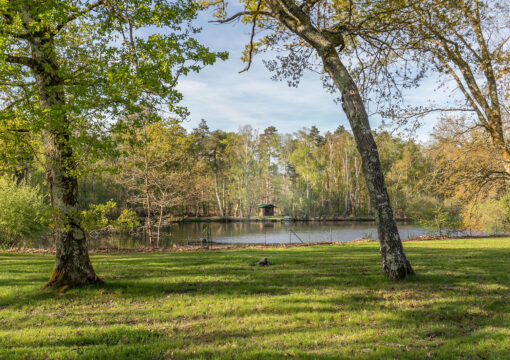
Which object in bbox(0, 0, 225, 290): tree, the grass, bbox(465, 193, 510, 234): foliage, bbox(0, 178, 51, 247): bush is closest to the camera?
the grass


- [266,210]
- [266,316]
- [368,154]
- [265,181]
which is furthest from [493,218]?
[265,181]

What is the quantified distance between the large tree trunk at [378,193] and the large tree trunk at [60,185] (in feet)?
22.5

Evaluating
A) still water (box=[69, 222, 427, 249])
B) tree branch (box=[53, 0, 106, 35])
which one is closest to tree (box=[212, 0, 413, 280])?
tree branch (box=[53, 0, 106, 35])

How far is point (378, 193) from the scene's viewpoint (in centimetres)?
738

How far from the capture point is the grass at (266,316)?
4.11m

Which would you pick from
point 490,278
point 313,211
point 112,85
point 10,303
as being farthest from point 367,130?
point 313,211

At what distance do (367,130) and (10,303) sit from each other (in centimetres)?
883

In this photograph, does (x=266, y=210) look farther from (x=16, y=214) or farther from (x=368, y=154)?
(x=368, y=154)

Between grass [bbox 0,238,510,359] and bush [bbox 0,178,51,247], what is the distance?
42.7 ft

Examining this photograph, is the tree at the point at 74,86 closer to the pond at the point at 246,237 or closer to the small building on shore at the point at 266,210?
the pond at the point at 246,237

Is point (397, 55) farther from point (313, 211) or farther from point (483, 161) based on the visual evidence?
point (313, 211)

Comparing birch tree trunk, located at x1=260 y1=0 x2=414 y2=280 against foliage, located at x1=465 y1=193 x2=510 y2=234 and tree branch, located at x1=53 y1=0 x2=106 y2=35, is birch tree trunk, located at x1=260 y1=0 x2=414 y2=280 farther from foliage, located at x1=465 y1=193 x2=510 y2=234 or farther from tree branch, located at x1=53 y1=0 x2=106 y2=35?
foliage, located at x1=465 y1=193 x2=510 y2=234

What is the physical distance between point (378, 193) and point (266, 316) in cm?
391

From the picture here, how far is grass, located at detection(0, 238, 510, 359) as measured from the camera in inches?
162
